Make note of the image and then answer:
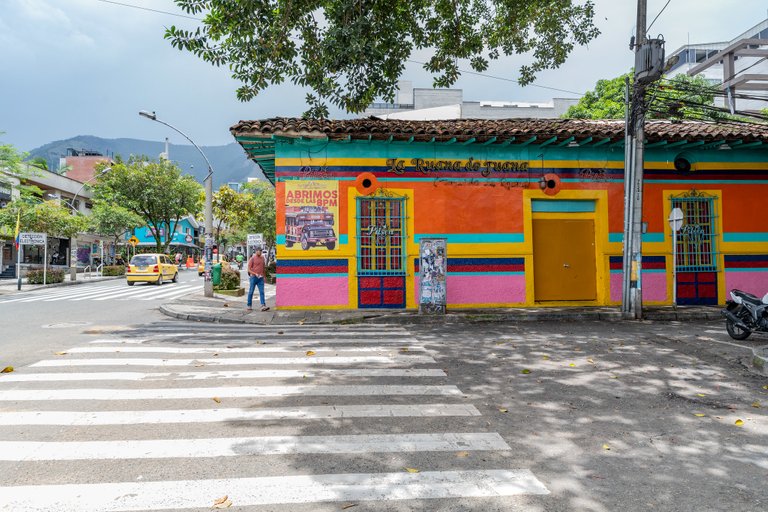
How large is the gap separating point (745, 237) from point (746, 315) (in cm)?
639

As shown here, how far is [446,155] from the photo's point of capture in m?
12.7

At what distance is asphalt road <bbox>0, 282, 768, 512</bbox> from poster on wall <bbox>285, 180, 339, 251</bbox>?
4.88 m

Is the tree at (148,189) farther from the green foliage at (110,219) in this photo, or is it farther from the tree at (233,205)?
the tree at (233,205)

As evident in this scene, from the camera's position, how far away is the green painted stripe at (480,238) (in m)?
12.6

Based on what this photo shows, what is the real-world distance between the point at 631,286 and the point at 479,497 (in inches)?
391

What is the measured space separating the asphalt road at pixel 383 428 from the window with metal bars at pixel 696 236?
6.47 meters

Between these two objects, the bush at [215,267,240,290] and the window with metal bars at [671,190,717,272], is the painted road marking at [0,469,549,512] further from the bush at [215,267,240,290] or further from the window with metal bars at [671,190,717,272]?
the bush at [215,267,240,290]

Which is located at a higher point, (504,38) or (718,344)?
(504,38)

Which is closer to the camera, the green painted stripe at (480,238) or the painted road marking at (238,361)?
the painted road marking at (238,361)

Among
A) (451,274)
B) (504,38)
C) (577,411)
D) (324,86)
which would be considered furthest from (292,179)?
(577,411)

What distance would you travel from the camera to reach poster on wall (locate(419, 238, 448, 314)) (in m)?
11.5

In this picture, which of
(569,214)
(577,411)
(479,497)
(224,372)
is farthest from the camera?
(569,214)

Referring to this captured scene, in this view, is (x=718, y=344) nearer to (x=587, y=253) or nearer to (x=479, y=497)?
(x=587, y=253)

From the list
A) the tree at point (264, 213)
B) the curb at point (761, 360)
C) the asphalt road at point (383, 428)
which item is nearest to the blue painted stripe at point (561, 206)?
the asphalt road at point (383, 428)
